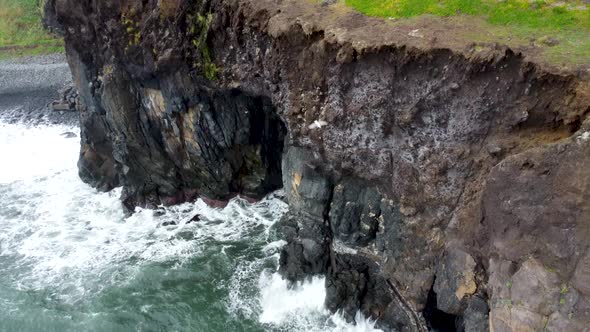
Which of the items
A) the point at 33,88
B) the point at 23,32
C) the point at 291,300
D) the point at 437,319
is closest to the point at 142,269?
the point at 291,300

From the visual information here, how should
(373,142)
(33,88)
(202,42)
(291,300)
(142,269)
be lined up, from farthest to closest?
(33,88), (142,269), (202,42), (291,300), (373,142)

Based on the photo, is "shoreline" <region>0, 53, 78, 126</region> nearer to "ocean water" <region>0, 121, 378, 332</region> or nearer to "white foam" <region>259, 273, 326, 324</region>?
"ocean water" <region>0, 121, 378, 332</region>

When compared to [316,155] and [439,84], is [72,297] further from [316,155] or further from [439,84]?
[439,84]

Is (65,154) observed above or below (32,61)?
below

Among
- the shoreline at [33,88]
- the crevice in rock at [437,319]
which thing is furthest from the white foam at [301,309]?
the shoreline at [33,88]

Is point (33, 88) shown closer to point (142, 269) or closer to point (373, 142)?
point (142, 269)

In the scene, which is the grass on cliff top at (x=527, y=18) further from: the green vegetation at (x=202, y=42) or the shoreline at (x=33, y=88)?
the shoreline at (x=33, y=88)

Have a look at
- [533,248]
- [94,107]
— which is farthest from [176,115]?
[533,248]
